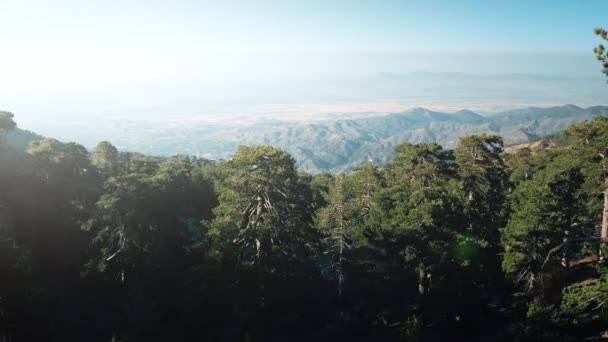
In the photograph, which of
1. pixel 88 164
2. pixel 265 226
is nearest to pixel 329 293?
pixel 265 226

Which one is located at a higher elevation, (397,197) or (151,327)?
(397,197)

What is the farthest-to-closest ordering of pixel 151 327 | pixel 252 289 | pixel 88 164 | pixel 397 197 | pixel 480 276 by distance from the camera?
pixel 88 164
pixel 397 197
pixel 480 276
pixel 252 289
pixel 151 327

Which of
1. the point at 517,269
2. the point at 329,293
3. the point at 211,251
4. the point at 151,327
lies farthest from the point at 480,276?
the point at 151,327

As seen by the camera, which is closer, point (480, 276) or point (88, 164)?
point (480, 276)

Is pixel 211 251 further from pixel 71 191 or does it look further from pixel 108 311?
pixel 71 191

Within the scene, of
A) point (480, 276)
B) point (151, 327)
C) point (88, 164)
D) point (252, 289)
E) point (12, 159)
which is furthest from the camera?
point (88, 164)

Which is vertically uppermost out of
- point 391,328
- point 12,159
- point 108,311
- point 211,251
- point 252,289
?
point 12,159
